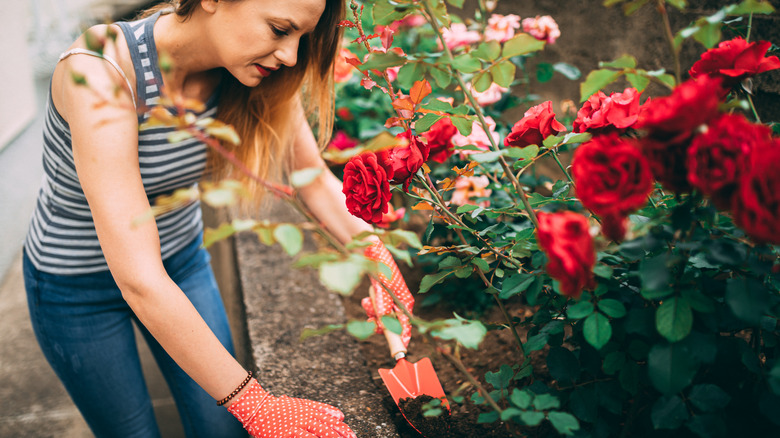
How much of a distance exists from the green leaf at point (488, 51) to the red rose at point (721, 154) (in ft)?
1.12

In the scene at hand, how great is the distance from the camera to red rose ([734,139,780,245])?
58 centimetres

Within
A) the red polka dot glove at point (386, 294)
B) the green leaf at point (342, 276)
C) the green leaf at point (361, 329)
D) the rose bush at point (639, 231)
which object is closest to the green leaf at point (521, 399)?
the rose bush at point (639, 231)

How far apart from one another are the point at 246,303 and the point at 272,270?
265mm

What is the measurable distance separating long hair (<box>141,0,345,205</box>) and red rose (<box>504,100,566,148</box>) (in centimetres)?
62

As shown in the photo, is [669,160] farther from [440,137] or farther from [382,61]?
[440,137]

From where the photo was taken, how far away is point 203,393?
5.30ft

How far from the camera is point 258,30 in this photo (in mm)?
1169

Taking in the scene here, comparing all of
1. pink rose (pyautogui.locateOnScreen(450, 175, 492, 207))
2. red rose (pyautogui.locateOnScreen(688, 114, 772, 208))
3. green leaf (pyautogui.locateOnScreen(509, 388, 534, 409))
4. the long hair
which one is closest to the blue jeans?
the long hair

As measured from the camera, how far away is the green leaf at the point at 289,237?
0.63m

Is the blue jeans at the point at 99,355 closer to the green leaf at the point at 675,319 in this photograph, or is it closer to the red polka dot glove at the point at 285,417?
the red polka dot glove at the point at 285,417

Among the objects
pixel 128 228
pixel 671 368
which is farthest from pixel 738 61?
pixel 128 228

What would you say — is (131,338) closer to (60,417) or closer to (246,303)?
(246,303)

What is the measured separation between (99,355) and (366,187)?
1060mm

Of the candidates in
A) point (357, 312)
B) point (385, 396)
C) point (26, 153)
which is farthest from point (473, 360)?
point (26, 153)
